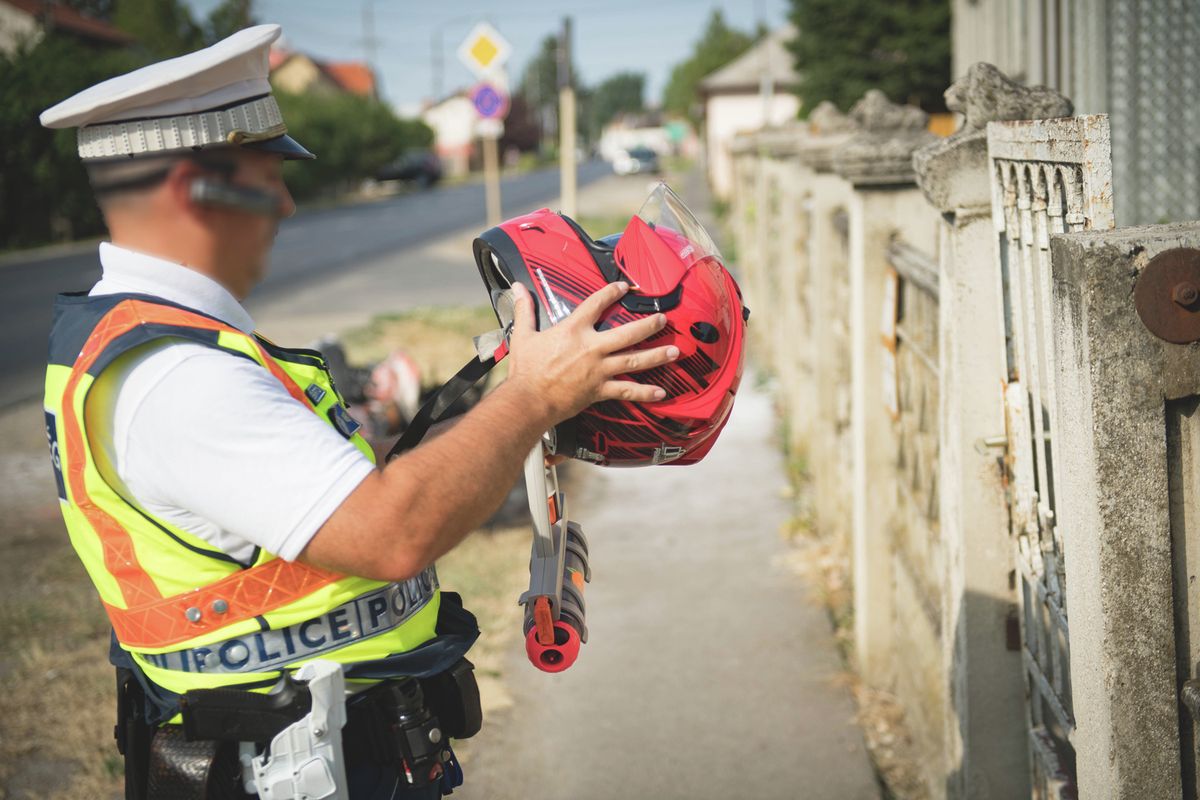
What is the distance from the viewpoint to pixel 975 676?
2.89 metres

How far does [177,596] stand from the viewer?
71.8 inches

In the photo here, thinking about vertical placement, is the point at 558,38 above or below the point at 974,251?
above

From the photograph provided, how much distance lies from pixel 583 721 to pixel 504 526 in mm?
2139

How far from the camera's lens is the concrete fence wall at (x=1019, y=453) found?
173 centimetres

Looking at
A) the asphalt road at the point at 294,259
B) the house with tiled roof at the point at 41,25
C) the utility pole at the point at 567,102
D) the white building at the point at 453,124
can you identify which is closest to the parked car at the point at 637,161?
the asphalt road at the point at 294,259

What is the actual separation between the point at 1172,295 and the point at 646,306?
33.1 inches

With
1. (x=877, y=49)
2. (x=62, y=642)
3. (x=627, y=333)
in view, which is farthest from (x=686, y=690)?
(x=877, y=49)

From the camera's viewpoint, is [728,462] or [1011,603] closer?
[1011,603]

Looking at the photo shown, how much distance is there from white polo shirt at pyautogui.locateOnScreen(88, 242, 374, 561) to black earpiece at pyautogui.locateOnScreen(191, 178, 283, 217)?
0.79 feet

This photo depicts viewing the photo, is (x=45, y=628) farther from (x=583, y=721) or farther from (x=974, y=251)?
(x=974, y=251)

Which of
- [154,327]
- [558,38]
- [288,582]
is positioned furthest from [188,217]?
[558,38]

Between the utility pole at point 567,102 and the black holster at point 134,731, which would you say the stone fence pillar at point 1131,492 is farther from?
the utility pole at point 567,102

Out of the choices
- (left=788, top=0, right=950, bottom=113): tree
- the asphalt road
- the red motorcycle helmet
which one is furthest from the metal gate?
(left=788, top=0, right=950, bottom=113): tree

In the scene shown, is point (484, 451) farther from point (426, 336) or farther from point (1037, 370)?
point (426, 336)
